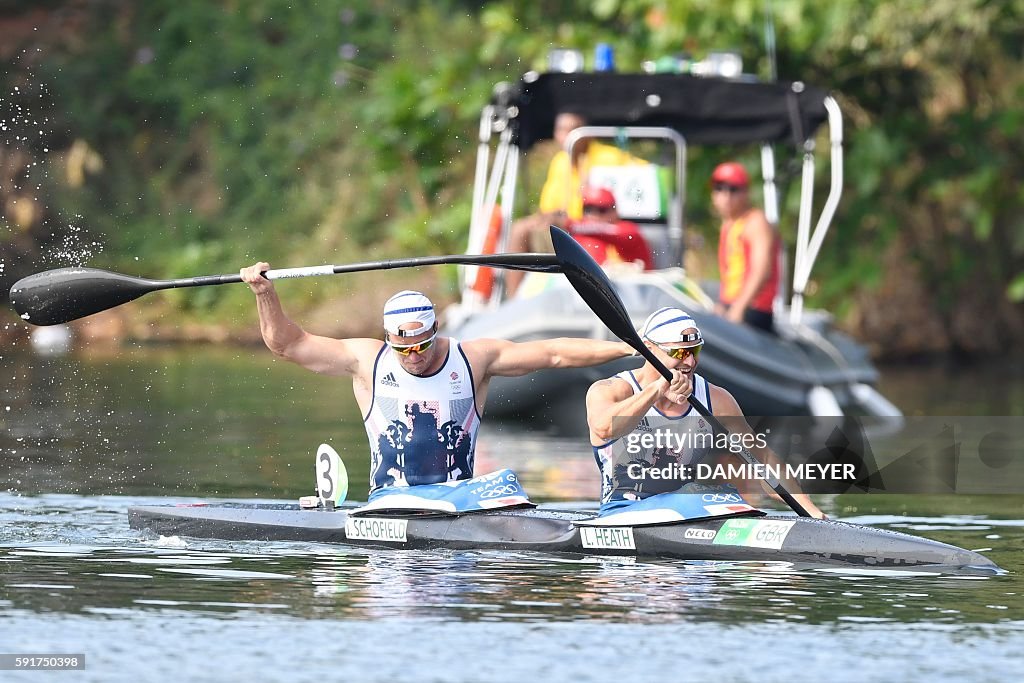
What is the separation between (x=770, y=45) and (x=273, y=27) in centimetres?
1624

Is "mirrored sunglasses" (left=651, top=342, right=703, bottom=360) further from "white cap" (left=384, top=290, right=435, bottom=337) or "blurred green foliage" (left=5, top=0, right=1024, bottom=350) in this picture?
"blurred green foliage" (left=5, top=0, right=1024, bottom=350)

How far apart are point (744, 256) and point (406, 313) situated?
312 inches

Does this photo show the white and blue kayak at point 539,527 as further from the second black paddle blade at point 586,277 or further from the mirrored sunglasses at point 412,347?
the second black paddle blade at point 586,277

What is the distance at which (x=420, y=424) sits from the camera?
38.3 feet

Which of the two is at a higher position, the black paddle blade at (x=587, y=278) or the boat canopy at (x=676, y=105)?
the boat canopy at (x=676, y=105)

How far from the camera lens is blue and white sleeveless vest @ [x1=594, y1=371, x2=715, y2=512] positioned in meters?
11.1

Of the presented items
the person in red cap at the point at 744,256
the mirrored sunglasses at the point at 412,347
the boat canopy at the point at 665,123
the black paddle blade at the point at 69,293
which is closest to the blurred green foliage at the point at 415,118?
the boat canopy at the point at 665,123

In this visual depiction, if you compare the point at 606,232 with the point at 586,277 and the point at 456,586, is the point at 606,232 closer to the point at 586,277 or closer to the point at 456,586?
the point at 586,277

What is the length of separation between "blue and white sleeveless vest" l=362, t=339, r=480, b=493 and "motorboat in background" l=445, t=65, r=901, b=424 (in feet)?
20.1

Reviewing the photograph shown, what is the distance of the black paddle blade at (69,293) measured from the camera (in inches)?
516

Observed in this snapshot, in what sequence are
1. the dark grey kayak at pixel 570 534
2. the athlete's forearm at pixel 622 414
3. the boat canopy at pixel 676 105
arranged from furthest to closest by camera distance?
the boat canopy at pixel 676 105, the athlete's forearm at pixel 622 414, the dark grey kayak at pixel 570 534

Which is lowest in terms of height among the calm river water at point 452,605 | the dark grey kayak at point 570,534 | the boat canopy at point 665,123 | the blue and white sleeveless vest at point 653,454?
the calm river water at point 452,605

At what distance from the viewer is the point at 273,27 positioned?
3650 cm
